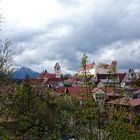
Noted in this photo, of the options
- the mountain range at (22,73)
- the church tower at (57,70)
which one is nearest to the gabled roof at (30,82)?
the mountain range at (22,73)

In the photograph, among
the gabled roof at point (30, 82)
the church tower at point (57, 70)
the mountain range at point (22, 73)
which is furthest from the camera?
the church tower at point (57, 70)

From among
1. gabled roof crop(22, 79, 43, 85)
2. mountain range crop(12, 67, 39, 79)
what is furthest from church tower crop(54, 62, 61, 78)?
gabled roof crop(22, 79, 43, 85)

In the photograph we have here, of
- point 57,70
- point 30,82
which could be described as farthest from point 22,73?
point 57,70

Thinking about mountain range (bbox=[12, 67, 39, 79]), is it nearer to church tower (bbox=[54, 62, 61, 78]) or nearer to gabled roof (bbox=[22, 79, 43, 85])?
gabled roof (bbox=[22, 79, 43, 85])

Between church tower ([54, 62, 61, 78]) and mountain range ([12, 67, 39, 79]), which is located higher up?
church tower ([54, 62, 61, 78])

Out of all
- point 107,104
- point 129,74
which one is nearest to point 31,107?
point 107,104

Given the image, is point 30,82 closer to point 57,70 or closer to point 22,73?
point 22,73

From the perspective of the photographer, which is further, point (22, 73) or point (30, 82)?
point (22, 73)

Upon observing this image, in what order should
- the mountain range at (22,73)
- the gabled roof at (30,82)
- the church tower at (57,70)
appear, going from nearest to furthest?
the mountain range at (22,73) → the gabled roof at (30,82) → the church tower at (57,70)

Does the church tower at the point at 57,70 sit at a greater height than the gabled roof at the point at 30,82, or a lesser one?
greater

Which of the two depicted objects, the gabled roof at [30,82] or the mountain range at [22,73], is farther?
the gabled roof at [30,82]

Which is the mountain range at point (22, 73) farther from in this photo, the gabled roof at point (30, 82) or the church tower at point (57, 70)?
the church tower at point (57, 70)

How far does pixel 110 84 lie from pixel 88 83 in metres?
0.75

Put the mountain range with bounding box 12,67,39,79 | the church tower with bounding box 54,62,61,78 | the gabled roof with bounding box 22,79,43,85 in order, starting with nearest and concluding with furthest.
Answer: the mountain range with bounding box 12,67,39,79
the gabled roof with bounding box 22,79,43,85
the church tower with bounding box 54,62,61,78
